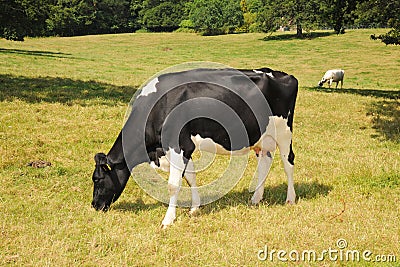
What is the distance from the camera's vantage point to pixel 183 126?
6285 millimetres

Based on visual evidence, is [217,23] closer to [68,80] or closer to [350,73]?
[350,73]

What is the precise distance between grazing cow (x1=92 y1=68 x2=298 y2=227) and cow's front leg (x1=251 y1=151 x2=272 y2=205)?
27.0 inches

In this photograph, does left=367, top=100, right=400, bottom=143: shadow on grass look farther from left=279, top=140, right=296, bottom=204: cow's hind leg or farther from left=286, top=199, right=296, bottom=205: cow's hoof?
left=286, top=199, right=296, bottom=205: cow's hoof

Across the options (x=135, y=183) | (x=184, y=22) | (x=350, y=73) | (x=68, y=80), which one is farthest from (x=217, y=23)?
(x=135, y=183)

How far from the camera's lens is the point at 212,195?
7453 millimetres

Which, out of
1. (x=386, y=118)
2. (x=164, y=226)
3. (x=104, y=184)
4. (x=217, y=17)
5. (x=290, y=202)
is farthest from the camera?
(x=217, y=17)

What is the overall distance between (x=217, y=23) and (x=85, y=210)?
242ft

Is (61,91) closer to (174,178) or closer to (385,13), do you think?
(174,178)

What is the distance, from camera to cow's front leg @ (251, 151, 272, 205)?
7.25 meters

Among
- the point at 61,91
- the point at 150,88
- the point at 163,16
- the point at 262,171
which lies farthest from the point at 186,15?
the point at 150,88

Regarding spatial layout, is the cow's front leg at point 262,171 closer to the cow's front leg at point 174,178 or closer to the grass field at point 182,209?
the grass field at point 182,209

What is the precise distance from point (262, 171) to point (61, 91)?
1119cm

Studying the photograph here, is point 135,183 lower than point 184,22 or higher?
higher

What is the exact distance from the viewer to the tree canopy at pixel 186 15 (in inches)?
731
